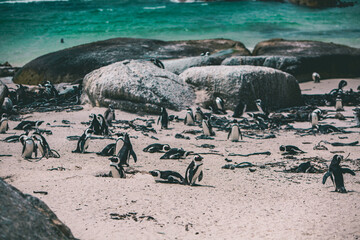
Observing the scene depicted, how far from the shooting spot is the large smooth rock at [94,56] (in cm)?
1348

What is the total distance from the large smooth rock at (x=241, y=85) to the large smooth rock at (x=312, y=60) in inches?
116

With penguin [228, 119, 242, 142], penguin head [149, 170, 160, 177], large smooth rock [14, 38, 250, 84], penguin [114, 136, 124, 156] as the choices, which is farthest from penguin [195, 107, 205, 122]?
large smooth rock [14, 38, 250, 84]

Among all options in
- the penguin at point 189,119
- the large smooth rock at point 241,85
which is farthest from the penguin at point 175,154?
the large smooth rock at point 241,85

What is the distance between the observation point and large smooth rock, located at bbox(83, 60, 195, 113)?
9797 millimetres

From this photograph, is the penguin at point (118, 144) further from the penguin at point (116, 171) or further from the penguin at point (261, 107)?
the penguin at point (261, 107)

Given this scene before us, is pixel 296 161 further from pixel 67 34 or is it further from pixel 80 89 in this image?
pixel 67 34

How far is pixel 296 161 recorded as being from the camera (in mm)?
6227

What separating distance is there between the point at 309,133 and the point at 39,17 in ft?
118

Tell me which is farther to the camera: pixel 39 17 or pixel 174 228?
pixel 39 17

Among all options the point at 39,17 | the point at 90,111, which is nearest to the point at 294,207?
the point at 90,111

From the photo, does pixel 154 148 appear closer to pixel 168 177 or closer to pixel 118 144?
pixel 118 144

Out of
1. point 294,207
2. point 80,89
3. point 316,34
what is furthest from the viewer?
point 316,34

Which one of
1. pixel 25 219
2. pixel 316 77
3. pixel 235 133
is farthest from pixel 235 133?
pixel 316 77

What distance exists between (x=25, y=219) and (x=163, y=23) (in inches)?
1275
